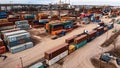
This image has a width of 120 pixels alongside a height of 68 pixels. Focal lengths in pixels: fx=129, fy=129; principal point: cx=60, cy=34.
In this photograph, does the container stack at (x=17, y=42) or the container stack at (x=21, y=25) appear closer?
the container stack at (x=17, y=42)

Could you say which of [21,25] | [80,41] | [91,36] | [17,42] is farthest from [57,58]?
[21,25]

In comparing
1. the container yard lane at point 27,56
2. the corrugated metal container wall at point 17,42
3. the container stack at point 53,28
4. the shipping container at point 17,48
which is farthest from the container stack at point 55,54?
the container stack at point 53,28

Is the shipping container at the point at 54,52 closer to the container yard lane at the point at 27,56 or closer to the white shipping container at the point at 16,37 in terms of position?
the container yard lane at the point at 27,56

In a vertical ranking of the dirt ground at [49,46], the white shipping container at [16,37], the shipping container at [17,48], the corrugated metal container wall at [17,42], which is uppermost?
the white shipping container at [16,37]

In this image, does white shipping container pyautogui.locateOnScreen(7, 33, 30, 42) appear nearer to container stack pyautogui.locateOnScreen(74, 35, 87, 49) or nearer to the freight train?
the freight train

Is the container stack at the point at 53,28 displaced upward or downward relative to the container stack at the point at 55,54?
upward

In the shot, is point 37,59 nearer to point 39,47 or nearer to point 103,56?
point 39,47

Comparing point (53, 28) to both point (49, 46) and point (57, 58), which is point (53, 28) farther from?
point (57, 58)

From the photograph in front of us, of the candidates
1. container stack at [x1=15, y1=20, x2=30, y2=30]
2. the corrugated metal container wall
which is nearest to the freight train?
the corrugated metal container wall

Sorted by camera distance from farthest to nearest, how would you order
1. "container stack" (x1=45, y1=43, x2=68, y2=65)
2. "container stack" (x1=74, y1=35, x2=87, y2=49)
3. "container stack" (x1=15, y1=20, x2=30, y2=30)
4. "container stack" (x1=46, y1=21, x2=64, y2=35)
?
"container stack" (x1=15, y1=20, x2=30, y2=30)
"container stack" (x1=46, y1=21, x2=64, y2=35)
"container stack" (x1=74, y1=35, x2=87, y2=49)
"container stack" (x1=45, y1=43, x2=68, y2=65)
